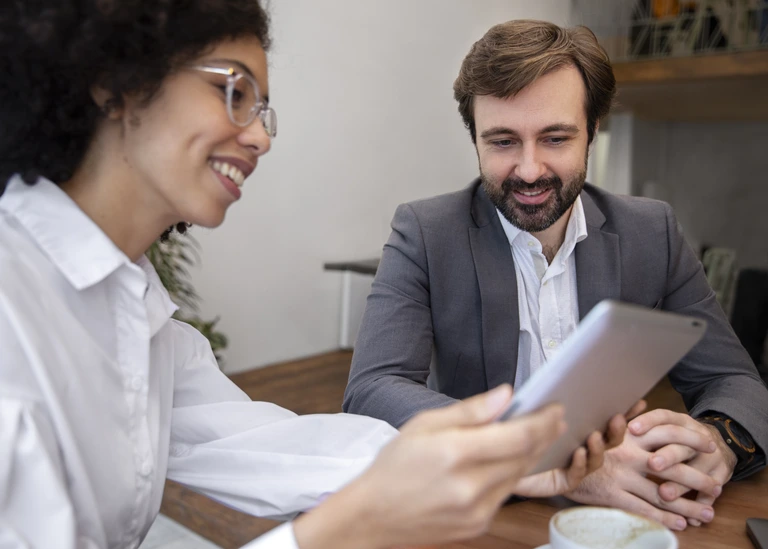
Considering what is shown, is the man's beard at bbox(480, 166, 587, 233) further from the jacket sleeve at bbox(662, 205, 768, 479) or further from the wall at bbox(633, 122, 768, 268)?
Result: the wall at bbox(633, 122, 768, 268)

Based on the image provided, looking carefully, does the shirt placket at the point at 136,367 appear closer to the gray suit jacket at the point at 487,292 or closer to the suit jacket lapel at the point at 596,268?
the gray suit jacket at the point at 487,292

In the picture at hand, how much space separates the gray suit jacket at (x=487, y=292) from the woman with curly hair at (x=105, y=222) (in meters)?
0.51

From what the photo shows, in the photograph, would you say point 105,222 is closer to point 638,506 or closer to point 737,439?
point 638,506

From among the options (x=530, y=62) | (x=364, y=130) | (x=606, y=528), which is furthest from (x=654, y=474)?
(x=364, y=130)

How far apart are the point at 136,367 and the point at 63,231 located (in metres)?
0.22

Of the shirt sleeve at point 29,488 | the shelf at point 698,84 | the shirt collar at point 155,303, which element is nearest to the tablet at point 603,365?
the shirt sleeve at point 29,488

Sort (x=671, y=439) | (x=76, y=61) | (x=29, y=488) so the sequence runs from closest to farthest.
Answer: (x=29, y=488) → (x=76, y=61) → (x=671, y=439)

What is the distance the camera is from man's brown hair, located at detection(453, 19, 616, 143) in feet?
5.30

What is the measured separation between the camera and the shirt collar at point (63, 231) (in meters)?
0.92

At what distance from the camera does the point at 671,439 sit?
3.91 ft

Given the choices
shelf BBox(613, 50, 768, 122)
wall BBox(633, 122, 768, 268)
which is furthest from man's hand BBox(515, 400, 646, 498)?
wall BBox(633, 122, 768, 268)

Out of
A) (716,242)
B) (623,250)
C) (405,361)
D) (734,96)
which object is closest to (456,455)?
(405,361)

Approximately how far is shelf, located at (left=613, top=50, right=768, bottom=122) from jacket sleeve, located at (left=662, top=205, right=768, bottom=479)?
159 inches

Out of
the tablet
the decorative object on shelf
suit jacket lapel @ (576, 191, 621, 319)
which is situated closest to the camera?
the tablet
